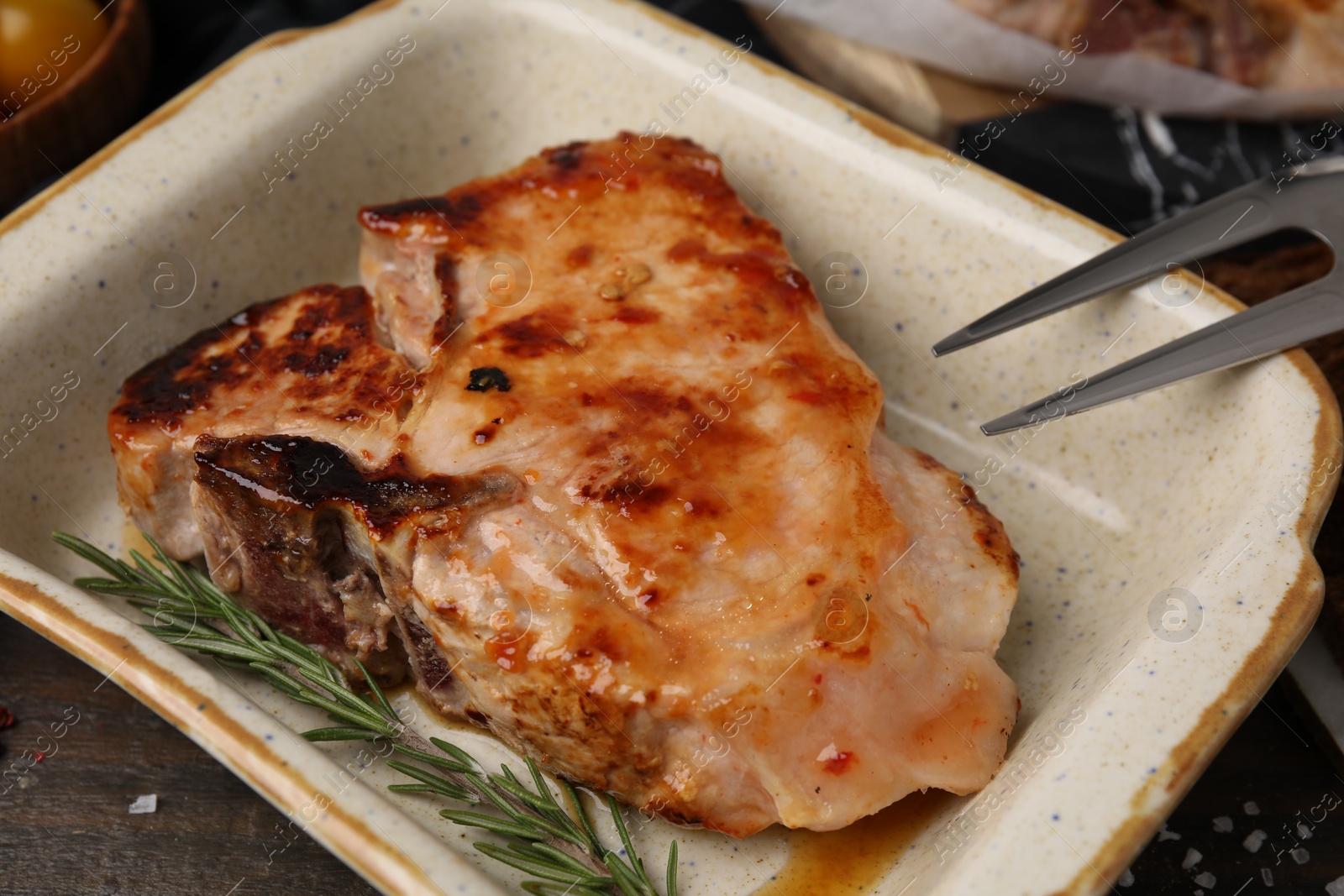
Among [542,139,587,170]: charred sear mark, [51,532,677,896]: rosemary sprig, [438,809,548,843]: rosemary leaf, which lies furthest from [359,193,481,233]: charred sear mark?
[438,809,548,843]: rosemary leaf

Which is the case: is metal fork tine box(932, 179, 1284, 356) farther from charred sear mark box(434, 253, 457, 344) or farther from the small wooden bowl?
the small wooden bowl

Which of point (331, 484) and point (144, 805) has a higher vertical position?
point (331, 484)

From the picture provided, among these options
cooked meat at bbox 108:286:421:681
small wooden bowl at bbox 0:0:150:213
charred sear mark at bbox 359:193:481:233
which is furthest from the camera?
small wooden bowl at bbox 0:0:150:213

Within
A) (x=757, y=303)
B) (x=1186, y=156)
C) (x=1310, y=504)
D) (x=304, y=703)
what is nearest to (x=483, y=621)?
(x=304, y=703)

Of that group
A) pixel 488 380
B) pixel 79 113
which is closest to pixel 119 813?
pixel 488 380

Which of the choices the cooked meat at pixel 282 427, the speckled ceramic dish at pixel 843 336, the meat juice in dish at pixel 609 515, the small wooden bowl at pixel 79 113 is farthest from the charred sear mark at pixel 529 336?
the small wooden bowl at pixel 79 113

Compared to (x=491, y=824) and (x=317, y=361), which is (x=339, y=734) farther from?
(x=317, y=361)
